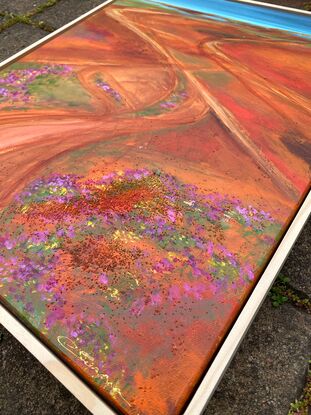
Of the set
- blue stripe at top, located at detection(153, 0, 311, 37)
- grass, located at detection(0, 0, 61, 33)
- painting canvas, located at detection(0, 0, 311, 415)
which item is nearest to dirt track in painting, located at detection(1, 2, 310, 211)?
painting canvas, located at detection(0, 0, 311, 415)

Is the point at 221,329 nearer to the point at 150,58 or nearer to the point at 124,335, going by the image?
the point at 124,335

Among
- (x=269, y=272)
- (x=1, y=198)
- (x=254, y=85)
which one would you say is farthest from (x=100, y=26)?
(x=269, y=272)

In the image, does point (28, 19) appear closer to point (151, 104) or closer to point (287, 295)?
point (151, 104)

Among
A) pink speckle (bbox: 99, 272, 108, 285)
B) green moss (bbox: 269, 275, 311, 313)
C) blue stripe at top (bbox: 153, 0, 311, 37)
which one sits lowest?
green moss (bbox: 269, 275, 311, 313)

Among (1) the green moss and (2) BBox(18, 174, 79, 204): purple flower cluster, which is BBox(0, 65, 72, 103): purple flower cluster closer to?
(2) BBox(18, 174, 79, 204): purple flower cluster

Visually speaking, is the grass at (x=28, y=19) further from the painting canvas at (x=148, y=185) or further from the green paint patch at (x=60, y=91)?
the green paint patch at (x=60, y=91)
